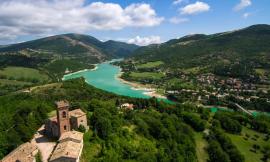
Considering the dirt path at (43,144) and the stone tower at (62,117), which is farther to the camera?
the stone tower at (62,117)

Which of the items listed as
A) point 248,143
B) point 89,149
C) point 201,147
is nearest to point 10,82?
point 201,147

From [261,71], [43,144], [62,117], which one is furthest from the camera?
[261,71]

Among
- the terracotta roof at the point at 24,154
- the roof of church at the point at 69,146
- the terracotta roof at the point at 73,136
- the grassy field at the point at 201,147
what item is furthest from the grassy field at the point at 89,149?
the grassy field at the point at 201,147

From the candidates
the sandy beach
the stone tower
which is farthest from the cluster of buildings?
the sandy beach

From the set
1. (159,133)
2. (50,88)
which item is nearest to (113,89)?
(50,88)

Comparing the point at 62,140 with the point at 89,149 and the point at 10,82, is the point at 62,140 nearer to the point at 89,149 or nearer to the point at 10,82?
the point at 89,149

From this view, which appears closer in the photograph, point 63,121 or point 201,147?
point 63,121

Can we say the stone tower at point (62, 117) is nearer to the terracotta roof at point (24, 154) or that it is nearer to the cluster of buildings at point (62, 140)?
the cluster of buildings at point (62, 140)

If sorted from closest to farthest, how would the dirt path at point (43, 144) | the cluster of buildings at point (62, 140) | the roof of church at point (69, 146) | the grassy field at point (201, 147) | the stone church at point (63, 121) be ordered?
the roof of church at point (69, 146) < the cluster of buildings at point (62, 140) < the dirt path at point (43, 144) < the stone church at point (63, 121) < the grassy field at point (201, 147)
